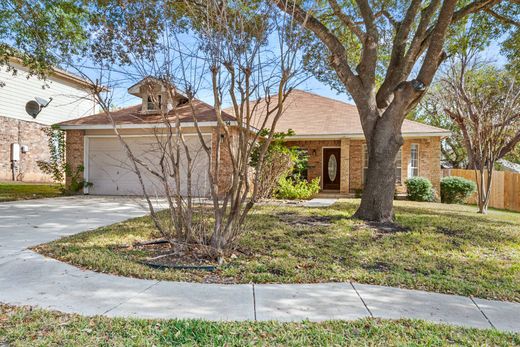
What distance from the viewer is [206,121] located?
470 inches

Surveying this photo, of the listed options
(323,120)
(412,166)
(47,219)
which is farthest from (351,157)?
(47,219)

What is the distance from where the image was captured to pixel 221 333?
2.63m

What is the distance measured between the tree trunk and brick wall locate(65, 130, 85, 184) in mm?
11620

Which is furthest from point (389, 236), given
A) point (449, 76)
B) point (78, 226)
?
point (449, 76)

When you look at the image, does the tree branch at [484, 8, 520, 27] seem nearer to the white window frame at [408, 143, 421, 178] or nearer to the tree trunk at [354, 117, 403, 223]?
the tree trunk at [354, 117, 403, 223]

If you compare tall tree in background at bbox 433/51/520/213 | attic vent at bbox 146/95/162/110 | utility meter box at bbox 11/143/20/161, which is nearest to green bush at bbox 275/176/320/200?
attic vent at bbox 146/95/162/110

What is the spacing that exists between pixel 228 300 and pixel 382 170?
214 inches

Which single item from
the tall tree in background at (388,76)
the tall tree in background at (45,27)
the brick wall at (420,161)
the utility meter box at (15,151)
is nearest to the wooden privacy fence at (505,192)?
the brick wall at (420,161)

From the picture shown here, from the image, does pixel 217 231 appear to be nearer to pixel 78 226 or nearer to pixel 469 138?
pixel 78 226

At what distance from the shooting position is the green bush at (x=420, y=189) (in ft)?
46.4

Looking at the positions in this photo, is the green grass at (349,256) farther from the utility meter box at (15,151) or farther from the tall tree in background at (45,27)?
the utility meter box at (15,151)

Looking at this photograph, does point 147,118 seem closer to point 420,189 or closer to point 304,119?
point 304,119

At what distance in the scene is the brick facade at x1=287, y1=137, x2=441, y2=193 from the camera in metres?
14.9

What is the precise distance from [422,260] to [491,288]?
1.10 m
